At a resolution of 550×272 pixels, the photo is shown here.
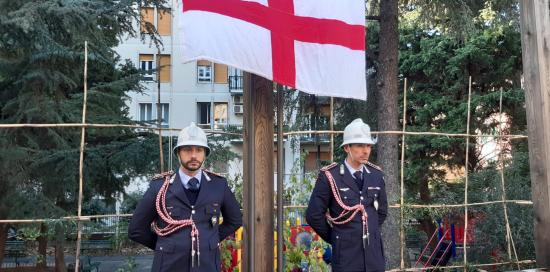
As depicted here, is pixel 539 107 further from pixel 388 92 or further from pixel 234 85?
pixel 234 85

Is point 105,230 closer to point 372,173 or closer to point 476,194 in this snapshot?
point 372,173

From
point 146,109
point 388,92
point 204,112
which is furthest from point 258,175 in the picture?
point 204,112

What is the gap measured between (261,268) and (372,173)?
91 cm

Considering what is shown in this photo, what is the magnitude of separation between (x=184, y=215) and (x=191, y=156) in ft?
0.97

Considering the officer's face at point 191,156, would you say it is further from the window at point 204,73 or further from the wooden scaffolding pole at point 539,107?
the window at point 204,73

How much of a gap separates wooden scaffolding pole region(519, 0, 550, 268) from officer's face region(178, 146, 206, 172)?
2792 mm

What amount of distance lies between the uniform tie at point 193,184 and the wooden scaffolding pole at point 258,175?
27cm

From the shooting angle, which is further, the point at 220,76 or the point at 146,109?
the point at 220,76

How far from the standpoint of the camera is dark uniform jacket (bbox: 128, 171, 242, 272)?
8.29 feet

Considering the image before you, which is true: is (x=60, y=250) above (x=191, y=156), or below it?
below

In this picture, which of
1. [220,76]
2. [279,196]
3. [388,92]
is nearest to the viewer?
[279,196]

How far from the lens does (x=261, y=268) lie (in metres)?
2.71

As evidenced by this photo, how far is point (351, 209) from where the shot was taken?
2955 mm

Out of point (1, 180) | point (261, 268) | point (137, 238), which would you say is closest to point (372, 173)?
point (261, 268)
